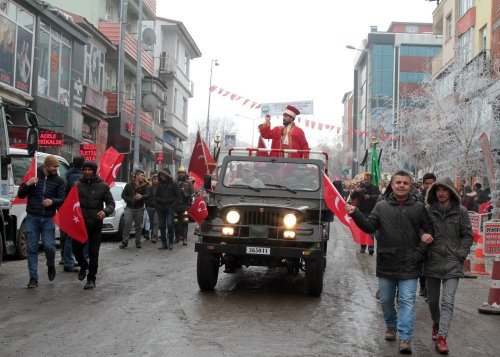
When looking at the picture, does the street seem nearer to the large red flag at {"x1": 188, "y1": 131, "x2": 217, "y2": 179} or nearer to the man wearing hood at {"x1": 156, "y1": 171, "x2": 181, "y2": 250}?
the large red flag at {"x1": 188, "y1": 131, "x2": 217, "y2": 179}

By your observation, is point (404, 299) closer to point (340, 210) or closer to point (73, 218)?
point (340, 210)

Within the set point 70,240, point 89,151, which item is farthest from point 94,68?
point 70,240

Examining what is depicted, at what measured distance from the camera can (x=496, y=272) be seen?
29.5 feet

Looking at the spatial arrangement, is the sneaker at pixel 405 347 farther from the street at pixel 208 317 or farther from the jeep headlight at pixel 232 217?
the jeep headlight at pixel 232 217

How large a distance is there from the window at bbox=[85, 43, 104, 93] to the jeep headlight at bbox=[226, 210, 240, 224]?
805 inches

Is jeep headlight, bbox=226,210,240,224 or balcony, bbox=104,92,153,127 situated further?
balcony, bbox=104,92,153,127

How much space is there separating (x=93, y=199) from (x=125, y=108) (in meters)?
25.0

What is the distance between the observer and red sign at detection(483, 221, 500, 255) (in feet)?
33.2

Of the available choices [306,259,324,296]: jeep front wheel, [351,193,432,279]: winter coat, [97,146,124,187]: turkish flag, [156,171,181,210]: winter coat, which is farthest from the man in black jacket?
[351,193,432,279]: winter coat

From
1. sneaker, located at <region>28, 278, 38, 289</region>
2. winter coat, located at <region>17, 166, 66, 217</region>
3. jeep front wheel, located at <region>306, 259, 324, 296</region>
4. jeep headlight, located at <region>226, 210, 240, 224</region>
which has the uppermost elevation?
winter coat, located at <region>17, 166, 66, 217</region>

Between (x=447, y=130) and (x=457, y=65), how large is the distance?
120 inches

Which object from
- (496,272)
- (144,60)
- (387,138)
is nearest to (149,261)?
(496,272)

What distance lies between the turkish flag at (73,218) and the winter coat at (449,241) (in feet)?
16.9

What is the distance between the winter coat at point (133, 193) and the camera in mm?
15852
